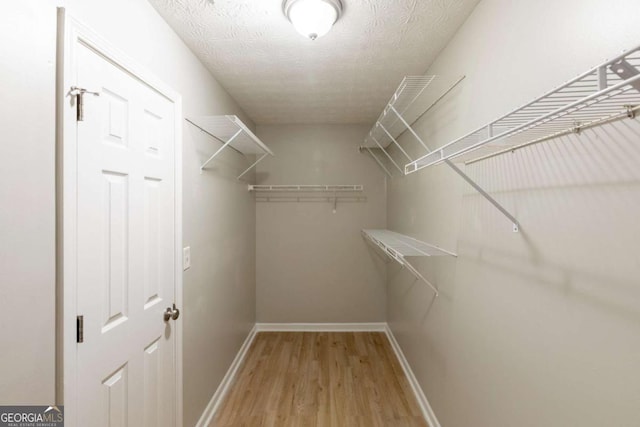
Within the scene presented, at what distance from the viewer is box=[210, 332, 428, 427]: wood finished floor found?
2090 millimetres

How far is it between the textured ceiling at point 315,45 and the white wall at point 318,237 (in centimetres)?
83

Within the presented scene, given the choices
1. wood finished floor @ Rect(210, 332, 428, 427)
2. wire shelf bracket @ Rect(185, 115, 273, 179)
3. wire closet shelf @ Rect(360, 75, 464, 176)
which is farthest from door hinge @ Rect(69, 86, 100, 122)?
wood finished floor @ Rect(210, 332, 428, 427)

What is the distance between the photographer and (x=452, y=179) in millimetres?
1715

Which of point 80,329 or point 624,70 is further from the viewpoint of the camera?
point 80,329

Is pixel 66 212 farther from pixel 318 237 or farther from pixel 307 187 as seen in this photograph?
pixel 318 237

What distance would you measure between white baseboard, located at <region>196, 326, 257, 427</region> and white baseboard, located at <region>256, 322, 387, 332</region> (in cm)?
37

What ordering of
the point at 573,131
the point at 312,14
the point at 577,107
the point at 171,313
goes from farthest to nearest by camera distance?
1. the point at 171,313
2. the point at 312,14
3. the point at 573,131
4. the point at 577,107

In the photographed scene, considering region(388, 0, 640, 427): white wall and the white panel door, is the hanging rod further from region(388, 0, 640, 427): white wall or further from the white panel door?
the white panel door

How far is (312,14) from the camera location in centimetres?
137

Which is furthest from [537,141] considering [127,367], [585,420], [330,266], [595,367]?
[330,266]

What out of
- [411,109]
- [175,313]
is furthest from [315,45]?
[175,313]

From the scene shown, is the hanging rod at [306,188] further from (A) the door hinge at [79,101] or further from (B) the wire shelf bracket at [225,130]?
(A) the door hinge at [79,101]

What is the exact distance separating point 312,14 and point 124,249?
135 centimetres

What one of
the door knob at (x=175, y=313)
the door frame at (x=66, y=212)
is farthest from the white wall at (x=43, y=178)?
the door knob at (x=175, y=313)
